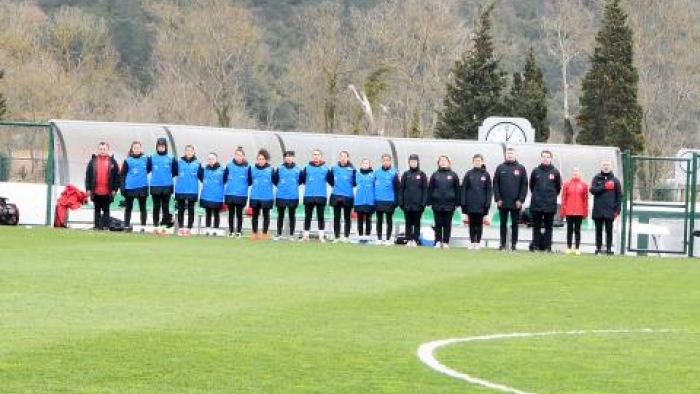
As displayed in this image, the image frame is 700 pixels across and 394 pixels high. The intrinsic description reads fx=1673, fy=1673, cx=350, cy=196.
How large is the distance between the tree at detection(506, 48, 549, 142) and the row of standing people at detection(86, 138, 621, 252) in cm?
4534

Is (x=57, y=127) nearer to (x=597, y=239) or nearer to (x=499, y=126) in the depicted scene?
(x=597, y=239)

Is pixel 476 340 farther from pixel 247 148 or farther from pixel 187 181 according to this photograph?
pixel 247 148

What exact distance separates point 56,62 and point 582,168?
54.4m

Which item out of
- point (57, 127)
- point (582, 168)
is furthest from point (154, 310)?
point (582, 168)

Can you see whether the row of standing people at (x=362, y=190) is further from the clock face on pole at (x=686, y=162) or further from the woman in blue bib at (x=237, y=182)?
the clock face on pole at (x=686, y=162)

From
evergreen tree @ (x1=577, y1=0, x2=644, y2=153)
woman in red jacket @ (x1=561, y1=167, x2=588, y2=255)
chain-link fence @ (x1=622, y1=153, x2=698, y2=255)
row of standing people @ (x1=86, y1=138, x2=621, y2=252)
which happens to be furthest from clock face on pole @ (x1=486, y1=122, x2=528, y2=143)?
evergreen tree @ (x1=577, y1=0, x2=644, y2=153)

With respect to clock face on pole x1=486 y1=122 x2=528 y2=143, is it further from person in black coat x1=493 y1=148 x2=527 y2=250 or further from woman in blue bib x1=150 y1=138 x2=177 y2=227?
woman in blue bib x1=150 y1=138 x2=177 y2=227

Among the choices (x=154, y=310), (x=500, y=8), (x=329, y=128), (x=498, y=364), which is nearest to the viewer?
(x=498, y=364)

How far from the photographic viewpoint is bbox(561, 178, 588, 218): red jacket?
3209 centimetres

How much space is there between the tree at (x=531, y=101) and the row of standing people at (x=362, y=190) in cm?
4534

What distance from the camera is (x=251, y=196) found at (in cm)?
3281

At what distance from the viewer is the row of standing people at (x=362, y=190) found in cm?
3194

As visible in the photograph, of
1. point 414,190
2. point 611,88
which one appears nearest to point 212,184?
point 414,190

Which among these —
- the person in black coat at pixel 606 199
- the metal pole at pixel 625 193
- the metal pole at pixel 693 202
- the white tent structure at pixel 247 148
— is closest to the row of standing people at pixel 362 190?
the person in black coat at pixel 606 199
